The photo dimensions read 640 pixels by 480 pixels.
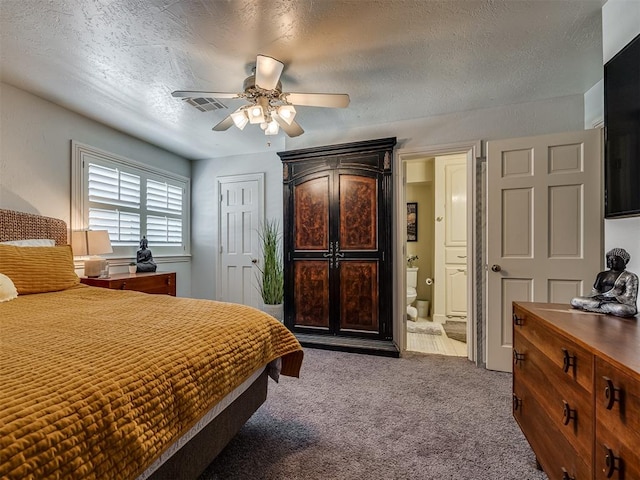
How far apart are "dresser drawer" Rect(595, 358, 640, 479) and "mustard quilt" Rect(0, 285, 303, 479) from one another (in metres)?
1.24

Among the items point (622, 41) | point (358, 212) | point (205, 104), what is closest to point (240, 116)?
point (205, 104)

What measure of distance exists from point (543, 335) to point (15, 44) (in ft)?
11.6

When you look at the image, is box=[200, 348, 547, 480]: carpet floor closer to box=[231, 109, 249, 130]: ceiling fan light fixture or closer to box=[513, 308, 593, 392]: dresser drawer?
box=[513, 308, 593, 392]: dresser drawer

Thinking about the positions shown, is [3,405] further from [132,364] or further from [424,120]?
[424,120]

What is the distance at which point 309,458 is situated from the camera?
1.54m

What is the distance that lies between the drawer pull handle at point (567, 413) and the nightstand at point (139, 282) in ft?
10.8

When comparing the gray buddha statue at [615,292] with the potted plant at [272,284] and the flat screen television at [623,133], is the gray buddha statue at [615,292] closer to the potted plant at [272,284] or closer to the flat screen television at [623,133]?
the flat screen television at [623,133]

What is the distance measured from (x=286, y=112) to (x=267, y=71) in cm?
35

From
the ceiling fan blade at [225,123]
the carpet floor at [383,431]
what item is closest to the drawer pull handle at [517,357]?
the carpet floor at [383,431]

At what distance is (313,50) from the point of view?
2.06m

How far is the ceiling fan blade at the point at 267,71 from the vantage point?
1812 mm

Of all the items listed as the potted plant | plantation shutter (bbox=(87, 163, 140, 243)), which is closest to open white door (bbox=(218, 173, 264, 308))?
the potted plant

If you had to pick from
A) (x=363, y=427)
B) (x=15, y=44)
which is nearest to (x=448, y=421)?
(x=363, y=427)

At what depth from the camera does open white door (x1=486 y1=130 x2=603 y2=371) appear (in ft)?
7.89
